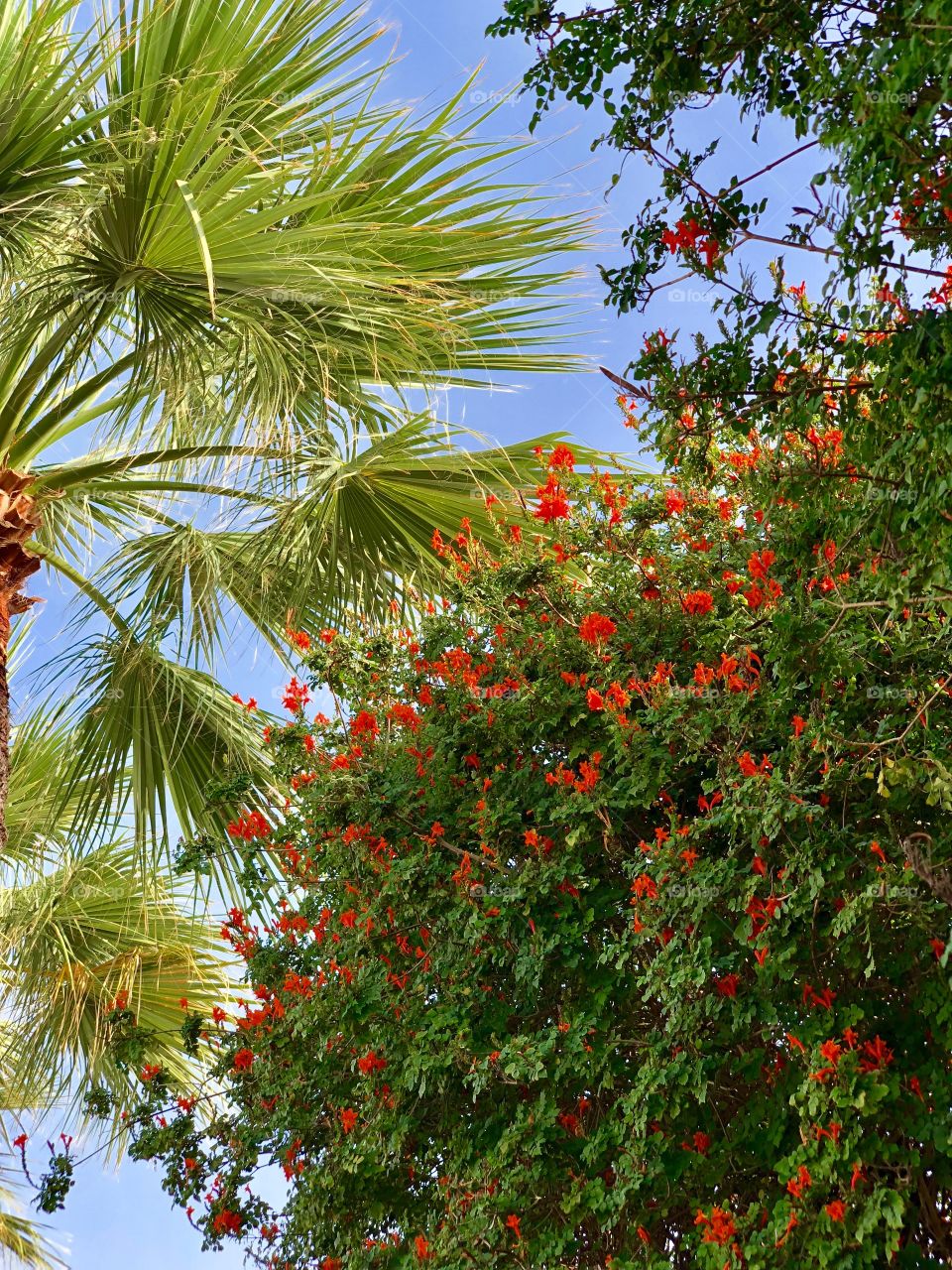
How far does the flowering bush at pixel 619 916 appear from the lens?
10.8 ft

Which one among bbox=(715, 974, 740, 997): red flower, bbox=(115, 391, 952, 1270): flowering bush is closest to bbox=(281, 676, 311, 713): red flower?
bbox=(115, 391, 952, 1270): flowering bush

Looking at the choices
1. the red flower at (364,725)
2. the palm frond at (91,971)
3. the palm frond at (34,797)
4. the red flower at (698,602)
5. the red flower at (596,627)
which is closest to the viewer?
the red flower at (596,627)

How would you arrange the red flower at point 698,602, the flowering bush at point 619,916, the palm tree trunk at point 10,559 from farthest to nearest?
the palm tree trunk at point 10,559 → the red flower at point 698,602 → the flowering bush at point 619,916

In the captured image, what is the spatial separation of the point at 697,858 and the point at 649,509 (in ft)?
4.57

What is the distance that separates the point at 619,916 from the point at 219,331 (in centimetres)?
277

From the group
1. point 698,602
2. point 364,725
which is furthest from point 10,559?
point 698,602

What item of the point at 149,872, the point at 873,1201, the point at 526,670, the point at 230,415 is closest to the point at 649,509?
the point at 526,670

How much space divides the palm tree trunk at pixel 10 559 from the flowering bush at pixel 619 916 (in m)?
1.10

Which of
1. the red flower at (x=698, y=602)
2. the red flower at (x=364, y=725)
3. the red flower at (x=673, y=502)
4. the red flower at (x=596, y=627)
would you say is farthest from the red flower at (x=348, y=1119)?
the red flower at (x=673, y=502)

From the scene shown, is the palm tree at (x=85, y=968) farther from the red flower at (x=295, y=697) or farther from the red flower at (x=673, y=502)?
the red flower at (x=673, y=502)

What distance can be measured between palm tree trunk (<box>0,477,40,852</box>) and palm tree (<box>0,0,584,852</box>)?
12mm

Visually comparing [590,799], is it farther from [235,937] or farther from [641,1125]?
[235,937]

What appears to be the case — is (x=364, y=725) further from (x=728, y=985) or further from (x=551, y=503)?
(x=728, y=985)

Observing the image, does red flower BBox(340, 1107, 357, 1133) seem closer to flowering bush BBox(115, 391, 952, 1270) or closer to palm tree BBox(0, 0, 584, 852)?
flowering bush BBox(115, 391, 952, 1270)
